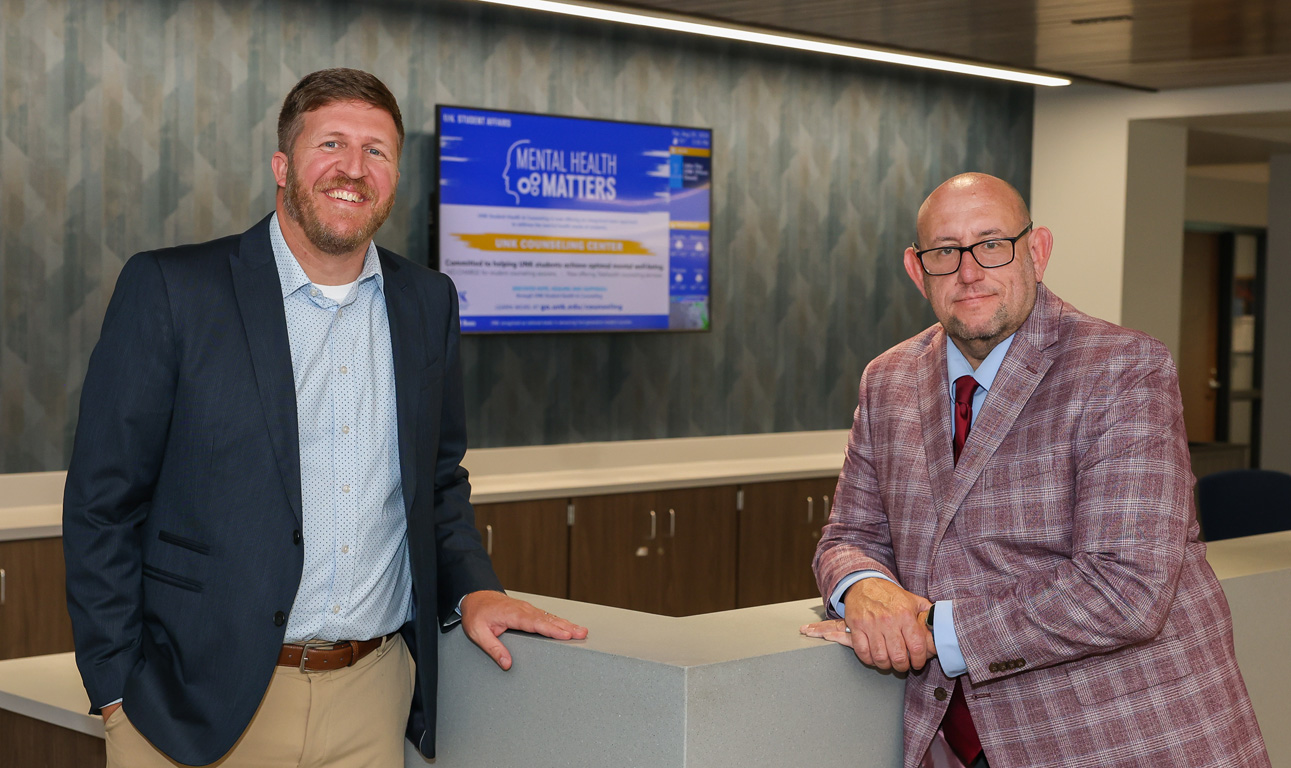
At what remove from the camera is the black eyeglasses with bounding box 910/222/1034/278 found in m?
1.98

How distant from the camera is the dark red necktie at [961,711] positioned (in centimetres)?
195

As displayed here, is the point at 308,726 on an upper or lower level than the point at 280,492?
lower

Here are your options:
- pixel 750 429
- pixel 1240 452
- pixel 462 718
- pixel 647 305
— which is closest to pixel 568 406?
pixel 647 305

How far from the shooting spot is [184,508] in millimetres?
1825

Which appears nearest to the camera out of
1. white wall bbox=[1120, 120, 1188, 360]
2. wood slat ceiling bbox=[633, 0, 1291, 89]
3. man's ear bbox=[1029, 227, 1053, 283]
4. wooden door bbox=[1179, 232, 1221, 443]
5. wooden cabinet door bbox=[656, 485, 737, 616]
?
man's ear bbox=[1029, 227, 1053, 283]

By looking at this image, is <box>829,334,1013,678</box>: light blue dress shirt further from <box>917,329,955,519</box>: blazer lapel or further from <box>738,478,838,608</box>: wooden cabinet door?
<box>738,478,838,608</box>: wooden cabinet door

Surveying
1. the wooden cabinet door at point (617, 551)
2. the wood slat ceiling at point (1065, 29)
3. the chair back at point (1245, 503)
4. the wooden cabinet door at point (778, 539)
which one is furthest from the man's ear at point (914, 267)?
the wooden cabinet door at point (778, 539)

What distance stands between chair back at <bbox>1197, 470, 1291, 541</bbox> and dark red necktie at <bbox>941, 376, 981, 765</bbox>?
2459 mm

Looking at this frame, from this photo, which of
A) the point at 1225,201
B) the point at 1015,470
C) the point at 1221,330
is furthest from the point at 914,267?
the point at 1221,330

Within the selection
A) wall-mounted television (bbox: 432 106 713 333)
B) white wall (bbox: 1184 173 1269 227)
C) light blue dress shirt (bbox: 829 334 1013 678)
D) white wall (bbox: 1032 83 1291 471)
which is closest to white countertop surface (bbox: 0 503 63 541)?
wall-mounted television (bbox: 432 106 713 333)

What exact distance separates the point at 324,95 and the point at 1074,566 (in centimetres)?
126

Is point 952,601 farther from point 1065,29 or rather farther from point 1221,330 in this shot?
point 1221,330

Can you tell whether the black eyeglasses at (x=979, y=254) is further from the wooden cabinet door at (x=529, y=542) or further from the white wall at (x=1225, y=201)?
the white wall at (x=1225, y=201)

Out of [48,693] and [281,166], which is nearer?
[281,166]
